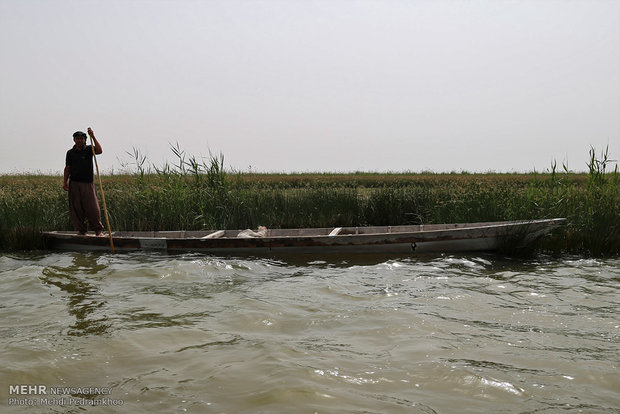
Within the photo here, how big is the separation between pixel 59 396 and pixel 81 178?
6190mm

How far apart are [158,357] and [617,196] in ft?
27.4

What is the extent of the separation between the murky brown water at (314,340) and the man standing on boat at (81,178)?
6.84 feet

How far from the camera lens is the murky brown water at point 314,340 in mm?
2920

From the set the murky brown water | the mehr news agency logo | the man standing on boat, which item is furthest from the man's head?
the mehr news agency logo

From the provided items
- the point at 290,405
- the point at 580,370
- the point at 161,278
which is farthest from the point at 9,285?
the point at 580,370

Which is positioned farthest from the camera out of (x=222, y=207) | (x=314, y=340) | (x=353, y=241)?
(x=222, y=207)

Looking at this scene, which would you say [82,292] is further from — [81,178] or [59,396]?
[81,178]

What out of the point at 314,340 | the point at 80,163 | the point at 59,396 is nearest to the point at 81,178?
the point at 80,163

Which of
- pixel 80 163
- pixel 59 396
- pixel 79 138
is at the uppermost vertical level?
pixel 79 138

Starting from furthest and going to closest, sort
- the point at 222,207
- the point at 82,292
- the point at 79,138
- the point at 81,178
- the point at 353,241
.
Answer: the point at 222,207 < the point at 81,178 < the point at 79,138 < the point at 353,241 < the point at 82,292

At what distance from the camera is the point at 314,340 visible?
393 cm

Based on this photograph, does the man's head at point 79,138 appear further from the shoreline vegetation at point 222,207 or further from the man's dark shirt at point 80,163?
the shoreline vegetation at point 222,207

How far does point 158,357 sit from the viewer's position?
3609mm

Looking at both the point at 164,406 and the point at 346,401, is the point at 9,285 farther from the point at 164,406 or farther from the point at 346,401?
the point at 346,401
